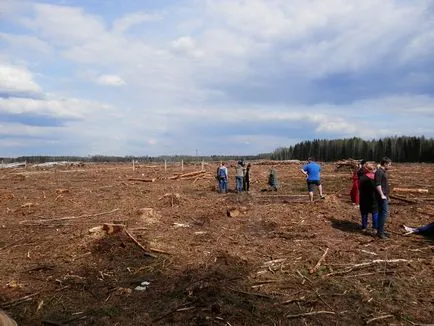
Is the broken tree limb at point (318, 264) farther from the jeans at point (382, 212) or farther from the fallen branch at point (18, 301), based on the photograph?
the fallen branch at point (18, 301)

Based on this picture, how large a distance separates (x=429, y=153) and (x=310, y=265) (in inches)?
Result: 2823

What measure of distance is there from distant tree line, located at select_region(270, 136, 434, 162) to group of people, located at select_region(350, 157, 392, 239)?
2623 inches

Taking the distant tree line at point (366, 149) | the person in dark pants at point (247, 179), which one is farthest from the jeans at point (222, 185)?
the distant tree line at point (366, 149)

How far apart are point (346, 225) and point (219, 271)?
5.63 meters

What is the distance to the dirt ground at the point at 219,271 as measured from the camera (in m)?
6.58

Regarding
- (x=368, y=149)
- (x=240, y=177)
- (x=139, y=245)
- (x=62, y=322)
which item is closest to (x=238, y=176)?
(x=240, y=177)

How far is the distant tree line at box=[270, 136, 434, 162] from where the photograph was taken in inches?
2931

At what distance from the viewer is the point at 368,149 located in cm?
8550

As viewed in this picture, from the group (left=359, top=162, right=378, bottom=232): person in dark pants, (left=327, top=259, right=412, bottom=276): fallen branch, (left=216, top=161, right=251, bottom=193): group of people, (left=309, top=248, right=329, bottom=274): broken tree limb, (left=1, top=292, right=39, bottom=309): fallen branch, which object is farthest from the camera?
(left=216, top=161, right=251, bottom=193): group of people

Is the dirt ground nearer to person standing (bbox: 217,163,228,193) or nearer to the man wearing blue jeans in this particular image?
the man wearing blue jeans

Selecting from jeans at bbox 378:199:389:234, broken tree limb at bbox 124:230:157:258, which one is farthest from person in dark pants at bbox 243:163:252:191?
broken tree limb at bbox 124:230:157:258

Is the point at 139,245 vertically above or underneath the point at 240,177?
underneath

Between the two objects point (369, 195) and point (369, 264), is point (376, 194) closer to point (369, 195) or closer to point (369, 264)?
point (369, 195)

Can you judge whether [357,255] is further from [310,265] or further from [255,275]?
[255,275]
